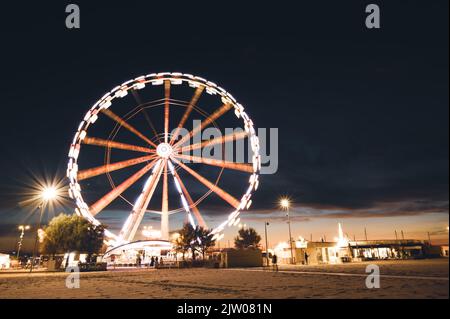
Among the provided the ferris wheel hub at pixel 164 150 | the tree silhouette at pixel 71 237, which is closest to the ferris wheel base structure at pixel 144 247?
the tree silhouette at pixel 71 237

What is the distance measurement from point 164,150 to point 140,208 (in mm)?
6091

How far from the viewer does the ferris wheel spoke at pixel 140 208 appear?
31.3 meters

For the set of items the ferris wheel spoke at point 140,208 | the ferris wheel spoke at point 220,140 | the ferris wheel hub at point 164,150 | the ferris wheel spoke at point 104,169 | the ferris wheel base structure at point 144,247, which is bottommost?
the ferris wheel base structure at point 144,247

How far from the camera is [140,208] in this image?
31.4 meters

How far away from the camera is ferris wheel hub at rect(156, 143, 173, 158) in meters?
33.2

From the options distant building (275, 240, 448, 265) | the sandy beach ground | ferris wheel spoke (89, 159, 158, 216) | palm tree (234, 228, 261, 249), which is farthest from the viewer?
palm tree (234, 228, 261, 249)

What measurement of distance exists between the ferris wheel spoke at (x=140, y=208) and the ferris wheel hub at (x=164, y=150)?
4.99ft

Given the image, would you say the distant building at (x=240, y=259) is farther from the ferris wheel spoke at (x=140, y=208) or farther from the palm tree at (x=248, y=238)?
the palm tree at (x=248, y=238)

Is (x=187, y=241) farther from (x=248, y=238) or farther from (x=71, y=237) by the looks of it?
(x=248, y=238)

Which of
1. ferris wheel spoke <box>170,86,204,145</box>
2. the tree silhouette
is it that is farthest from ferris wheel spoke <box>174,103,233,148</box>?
the tree silhouette

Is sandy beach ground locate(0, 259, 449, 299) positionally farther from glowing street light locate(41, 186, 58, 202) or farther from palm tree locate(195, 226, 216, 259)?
palm tree locate(195, 226, 216, 259)

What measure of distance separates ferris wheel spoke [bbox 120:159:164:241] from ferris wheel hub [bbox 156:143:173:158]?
1.52 meters
